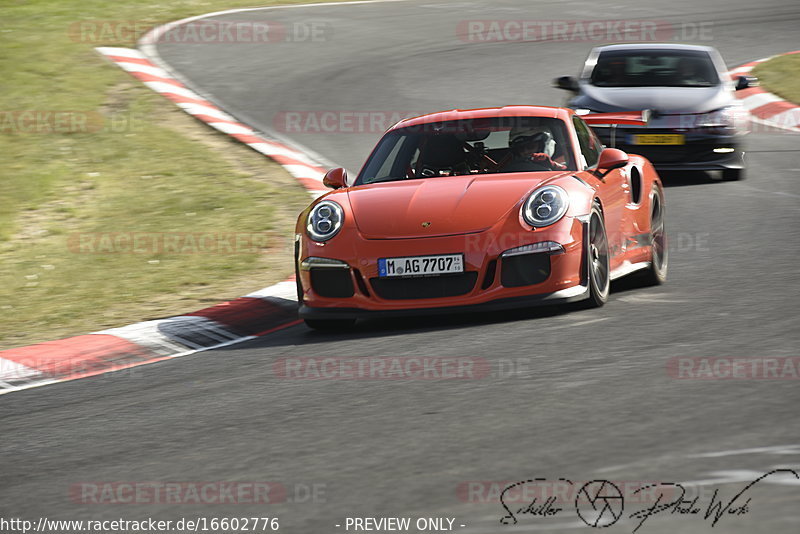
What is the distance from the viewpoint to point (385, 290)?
741 centimetres

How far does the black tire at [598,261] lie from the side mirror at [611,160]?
427 mm

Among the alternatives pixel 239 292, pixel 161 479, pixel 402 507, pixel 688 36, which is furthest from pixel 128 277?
pixel 688 36

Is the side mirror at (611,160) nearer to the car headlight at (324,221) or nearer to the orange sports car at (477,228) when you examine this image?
the orange sports car at (477,228)

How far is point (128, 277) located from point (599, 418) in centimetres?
567

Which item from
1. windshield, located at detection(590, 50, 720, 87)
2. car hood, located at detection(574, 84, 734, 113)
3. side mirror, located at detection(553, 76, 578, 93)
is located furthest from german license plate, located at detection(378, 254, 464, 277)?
side mirror, located at detection(553, 76, 578, 93)

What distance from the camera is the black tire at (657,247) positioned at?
8.62 m

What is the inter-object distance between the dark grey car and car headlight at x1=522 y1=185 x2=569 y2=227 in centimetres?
522

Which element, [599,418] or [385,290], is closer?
[599,418]

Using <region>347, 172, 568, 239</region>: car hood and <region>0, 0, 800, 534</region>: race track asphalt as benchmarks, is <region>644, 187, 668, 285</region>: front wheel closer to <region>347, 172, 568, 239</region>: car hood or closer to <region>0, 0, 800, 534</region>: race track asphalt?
<region>0, 0, 800, 534</region>: race track asphalt

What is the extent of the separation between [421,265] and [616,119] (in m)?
6.21

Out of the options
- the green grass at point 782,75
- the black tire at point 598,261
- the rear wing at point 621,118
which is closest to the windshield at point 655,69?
the rear wing at point 621,118

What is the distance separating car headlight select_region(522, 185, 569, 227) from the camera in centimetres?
736

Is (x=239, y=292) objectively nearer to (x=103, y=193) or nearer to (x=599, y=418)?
(x=103, y=193)

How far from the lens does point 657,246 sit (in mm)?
8719
